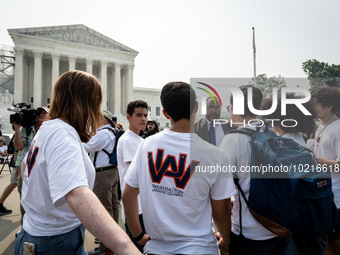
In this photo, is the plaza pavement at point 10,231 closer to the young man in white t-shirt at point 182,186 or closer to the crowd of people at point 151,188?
the crowd of people at point 151,188

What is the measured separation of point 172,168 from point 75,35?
1800 inches

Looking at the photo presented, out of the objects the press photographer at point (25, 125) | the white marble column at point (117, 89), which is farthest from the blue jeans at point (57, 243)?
the white marble column at point (117, 89)

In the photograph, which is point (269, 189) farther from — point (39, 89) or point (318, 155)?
point (39, 89)

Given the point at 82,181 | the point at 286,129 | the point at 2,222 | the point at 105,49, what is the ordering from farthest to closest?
the point at 105,49
the point at 2,222
the point at 286,129
the point at 82,181

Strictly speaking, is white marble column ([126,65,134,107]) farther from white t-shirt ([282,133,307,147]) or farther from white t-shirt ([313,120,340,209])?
white t-shirt ([313,120,340,209])

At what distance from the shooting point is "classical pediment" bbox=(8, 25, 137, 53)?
38.3 m

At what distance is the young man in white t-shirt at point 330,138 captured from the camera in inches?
106

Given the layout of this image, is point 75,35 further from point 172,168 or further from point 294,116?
point 172,168

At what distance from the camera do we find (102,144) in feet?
12.8

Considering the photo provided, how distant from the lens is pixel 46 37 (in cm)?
3900

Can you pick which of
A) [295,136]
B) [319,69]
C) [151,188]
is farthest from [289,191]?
[319,69]

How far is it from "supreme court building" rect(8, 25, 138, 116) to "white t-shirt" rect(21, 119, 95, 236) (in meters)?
41.3

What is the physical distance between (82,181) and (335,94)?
121 inches

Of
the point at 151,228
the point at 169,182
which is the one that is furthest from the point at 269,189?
the point at 151,228
